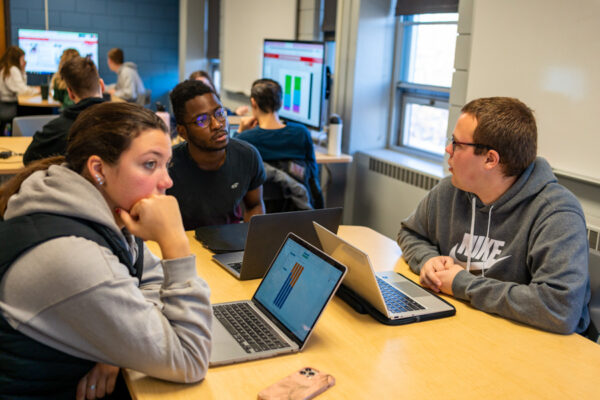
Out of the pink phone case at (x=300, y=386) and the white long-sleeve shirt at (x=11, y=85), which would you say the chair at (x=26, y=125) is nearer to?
the white long-sleeve shirt at (x=11, y=85)

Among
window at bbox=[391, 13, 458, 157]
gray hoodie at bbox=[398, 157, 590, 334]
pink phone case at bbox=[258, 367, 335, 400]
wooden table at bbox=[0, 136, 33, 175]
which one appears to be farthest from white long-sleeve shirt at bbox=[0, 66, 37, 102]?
pink phone case at bbox=[258, 367, 335, 400]

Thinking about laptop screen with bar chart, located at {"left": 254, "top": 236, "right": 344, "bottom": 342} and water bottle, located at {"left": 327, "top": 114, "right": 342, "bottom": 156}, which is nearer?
laptop screen with bar chart, located at {"left": 254, "top": 236, "right": 344, "bottom": 342}

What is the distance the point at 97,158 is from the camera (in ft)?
4.04

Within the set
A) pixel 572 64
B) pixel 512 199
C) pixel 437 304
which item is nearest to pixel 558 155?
pixel 572 64

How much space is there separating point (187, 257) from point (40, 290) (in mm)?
299

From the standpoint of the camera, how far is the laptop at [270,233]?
1.69 meters

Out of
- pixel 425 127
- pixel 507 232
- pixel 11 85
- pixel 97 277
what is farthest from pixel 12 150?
pixel 11 85

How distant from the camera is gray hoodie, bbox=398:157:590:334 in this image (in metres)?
1.52

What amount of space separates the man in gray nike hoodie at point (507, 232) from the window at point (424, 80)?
201cm

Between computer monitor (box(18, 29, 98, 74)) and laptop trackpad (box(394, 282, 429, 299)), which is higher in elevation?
computer monitor (box(18, 29, 98, 74))

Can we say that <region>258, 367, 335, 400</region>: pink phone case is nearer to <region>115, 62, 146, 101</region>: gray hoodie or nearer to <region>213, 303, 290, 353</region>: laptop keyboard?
<region>213, 303, 290, 353</region>: laptop keyboard

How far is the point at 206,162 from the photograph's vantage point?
2316 millimetres

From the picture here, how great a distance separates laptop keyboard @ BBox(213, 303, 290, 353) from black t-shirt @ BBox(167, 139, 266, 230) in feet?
2.78

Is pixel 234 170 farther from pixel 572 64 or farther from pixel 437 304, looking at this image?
pixel 572 64
